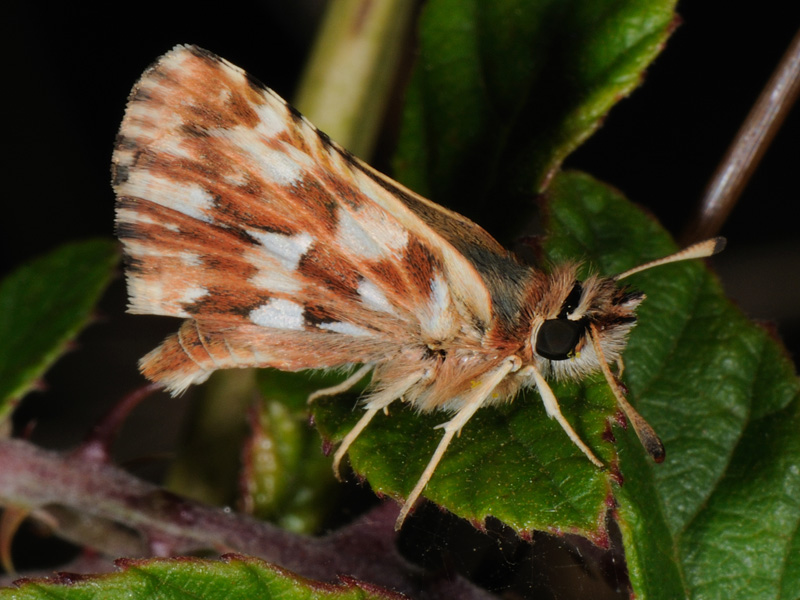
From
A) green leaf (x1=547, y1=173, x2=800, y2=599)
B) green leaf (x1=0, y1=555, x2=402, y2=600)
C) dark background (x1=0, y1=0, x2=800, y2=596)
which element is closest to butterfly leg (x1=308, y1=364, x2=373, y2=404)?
green leaf (x1=547, y1=173, x2=800, y2=599)

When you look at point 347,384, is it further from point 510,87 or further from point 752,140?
point 752,140

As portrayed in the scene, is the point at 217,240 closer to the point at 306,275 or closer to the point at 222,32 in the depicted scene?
the point at 306,275

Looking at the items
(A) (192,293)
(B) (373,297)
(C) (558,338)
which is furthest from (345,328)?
(C) (558,338)

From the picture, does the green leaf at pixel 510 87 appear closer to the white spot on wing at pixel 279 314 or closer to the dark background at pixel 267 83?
the white spot on wing at pixel 279 314

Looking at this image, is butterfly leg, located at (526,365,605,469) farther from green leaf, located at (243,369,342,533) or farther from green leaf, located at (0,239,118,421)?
green leaf, located at (0,239,118,421)

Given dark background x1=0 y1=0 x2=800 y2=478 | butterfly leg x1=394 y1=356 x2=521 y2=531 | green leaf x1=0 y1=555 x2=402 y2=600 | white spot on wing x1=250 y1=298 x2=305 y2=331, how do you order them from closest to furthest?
green leaf x1=0 y1=555 x2=402 y2=600 < butterfly leg x1=394 y1=356 x2=521 y2=531 < white spot on wing x1=250 y1=298 x2=305 y2=331 < dark background x1=0 y1=0 x2=800 y2=478

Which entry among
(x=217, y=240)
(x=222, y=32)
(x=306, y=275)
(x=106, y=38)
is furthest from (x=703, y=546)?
→ (x=106, y=38)
